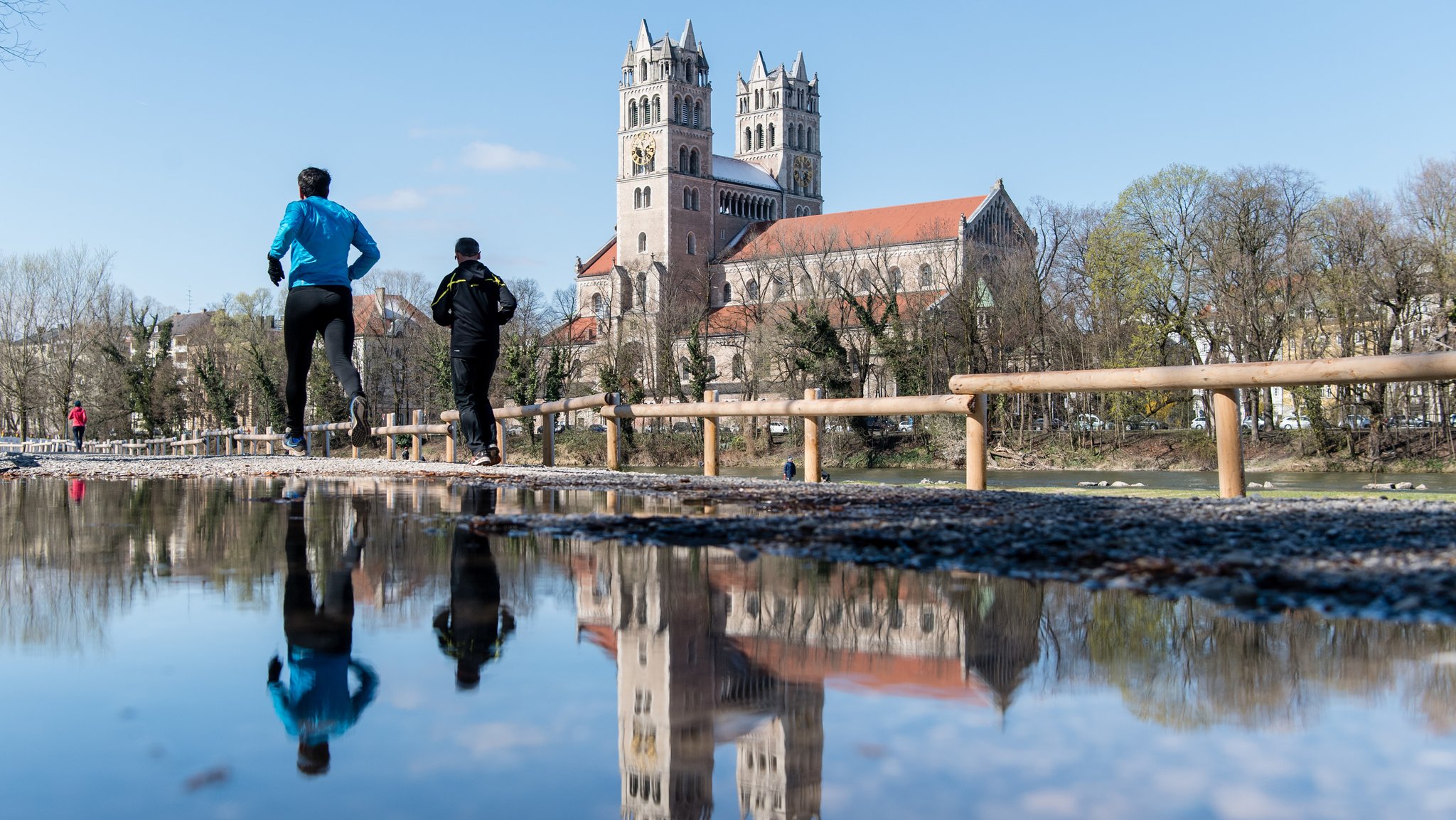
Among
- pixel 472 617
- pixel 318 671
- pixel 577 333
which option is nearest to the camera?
pixel 318 671

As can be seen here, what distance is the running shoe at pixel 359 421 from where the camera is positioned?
10.6m

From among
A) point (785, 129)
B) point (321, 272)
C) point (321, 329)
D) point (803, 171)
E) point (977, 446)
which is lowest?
point (977, 446)

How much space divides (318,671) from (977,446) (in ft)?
26.6

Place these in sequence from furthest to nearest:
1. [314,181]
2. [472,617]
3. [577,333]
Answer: [577,333] → [314,181] → [472,617]

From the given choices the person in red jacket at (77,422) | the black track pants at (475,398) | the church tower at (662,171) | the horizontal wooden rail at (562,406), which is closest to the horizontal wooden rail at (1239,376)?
the black track pants at (475,398)

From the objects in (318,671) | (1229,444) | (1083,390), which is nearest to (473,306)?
(1083,390)

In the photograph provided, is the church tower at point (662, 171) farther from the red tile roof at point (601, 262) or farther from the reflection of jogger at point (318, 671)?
the reflection of jogger at point (318, 671)

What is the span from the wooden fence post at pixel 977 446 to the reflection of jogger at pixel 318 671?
22.2ft

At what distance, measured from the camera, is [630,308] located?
96500mm

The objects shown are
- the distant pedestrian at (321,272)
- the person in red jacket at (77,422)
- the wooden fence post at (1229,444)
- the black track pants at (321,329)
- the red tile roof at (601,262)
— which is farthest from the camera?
the red tile roof at (601,262)

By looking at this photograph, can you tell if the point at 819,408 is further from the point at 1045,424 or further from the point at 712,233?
the point at 712,233

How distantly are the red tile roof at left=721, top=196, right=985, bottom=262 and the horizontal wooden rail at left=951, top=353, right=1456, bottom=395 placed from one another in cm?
7256

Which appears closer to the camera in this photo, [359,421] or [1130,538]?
[1130,538]

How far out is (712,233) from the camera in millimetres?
103000
